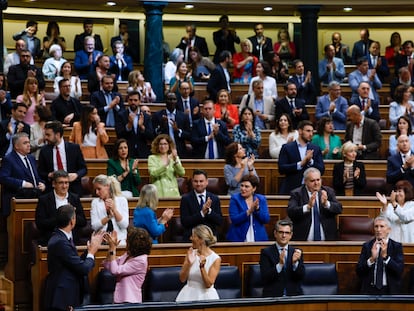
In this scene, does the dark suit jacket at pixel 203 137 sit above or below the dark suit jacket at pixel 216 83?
below

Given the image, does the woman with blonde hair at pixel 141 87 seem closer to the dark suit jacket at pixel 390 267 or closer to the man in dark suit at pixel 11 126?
the man in dark suit at pixel 11 126

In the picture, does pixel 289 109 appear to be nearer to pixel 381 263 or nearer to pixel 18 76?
pixel 18 76

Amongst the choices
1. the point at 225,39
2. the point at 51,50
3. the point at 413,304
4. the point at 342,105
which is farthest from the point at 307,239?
the point at 225,39

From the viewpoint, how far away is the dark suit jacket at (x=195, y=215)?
10.4 meters

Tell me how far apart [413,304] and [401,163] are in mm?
3511

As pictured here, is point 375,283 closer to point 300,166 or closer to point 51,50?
point 300,166

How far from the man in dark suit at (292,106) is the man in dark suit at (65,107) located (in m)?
2.33

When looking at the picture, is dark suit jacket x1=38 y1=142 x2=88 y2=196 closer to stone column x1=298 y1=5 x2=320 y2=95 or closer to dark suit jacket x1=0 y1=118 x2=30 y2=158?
dark suit jacket x1=0 y1=118 x2=30 y2=158

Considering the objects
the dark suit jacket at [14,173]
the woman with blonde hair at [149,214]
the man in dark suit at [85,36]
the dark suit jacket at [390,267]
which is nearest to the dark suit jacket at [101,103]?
the dark suit jacket at [14,173]

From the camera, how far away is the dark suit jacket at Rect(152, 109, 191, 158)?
42.3 ft

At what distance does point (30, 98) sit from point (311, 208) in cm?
373

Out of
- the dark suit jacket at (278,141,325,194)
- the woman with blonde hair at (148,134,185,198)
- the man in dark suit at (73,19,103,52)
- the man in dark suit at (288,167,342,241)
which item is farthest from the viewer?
the man in dark suit at (73,19,103,52)

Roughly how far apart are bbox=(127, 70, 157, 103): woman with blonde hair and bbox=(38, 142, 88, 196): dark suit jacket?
2.65 m

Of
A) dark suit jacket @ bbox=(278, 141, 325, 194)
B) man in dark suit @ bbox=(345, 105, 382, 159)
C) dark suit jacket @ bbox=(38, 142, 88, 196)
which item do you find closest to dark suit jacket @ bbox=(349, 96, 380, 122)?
man in dark suit @ bbox=(345, 105, 382, 159)
